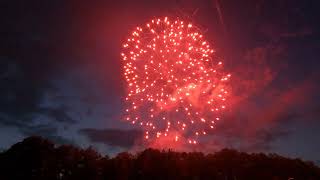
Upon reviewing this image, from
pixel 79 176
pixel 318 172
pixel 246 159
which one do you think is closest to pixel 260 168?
pixel 246 159

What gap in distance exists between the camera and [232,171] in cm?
4297

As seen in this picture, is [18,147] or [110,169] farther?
[18,147]

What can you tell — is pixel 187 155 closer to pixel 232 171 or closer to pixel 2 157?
pixel 232 171

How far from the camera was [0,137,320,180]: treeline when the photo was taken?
140 feet

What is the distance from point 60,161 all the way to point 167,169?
30.1 ft

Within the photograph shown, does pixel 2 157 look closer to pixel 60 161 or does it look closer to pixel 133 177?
pixel 60 161

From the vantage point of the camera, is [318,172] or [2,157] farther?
[2,157]

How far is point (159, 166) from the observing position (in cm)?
4309

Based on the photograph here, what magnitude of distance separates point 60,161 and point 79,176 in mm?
2714

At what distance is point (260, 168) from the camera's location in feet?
142

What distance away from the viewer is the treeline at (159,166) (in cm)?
4266

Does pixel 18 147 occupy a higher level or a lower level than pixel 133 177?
higher

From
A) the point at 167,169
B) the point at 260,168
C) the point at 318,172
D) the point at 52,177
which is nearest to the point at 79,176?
the point at 52,177

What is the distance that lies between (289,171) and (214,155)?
614cm
